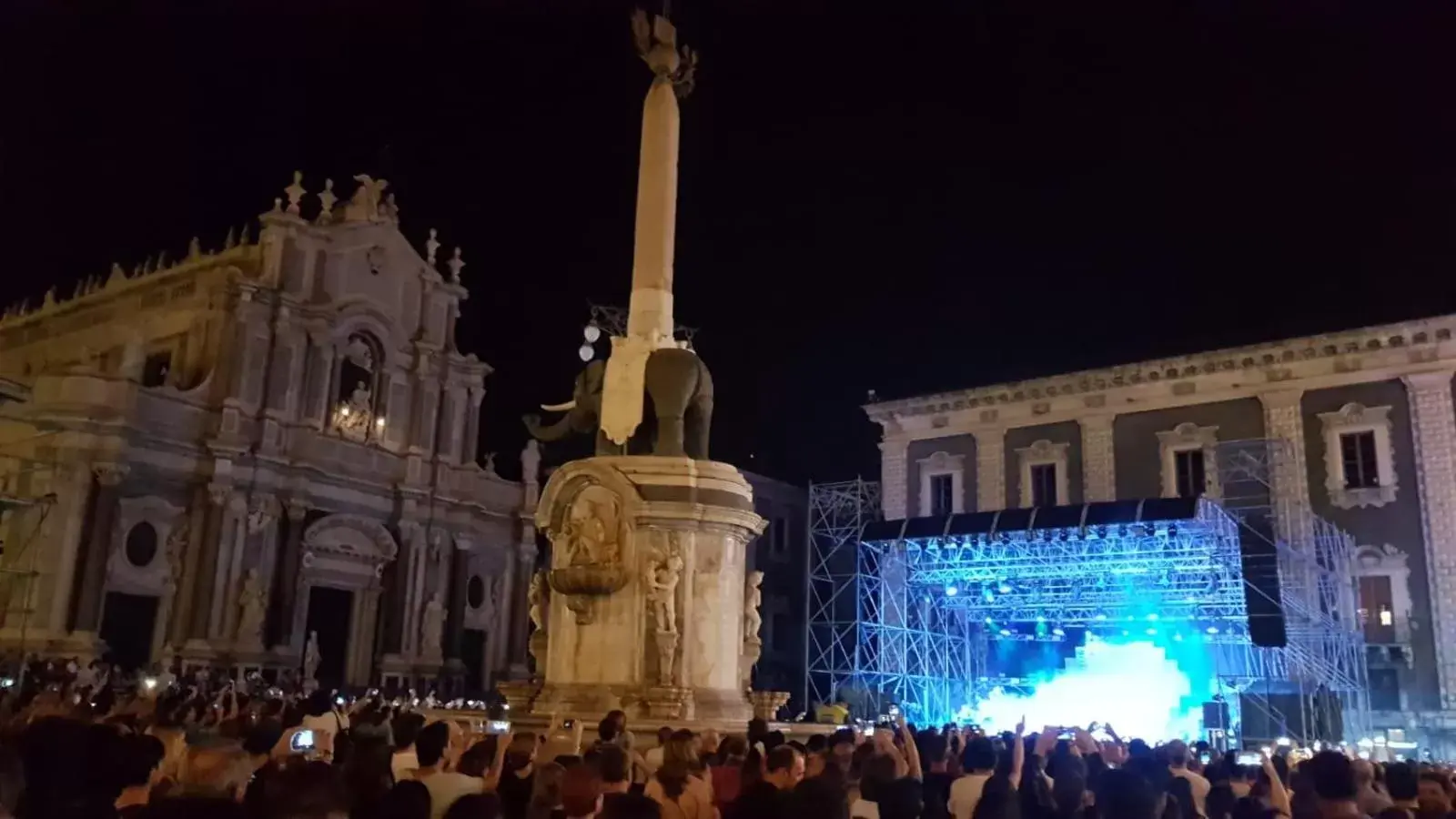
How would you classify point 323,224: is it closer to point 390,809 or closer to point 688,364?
point 688,364

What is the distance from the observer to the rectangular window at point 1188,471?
32.7 m

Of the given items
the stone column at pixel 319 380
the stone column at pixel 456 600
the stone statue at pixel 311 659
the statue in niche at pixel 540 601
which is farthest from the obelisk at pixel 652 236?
the stone column at pixel 456 600

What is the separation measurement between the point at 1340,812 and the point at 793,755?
9.08ft

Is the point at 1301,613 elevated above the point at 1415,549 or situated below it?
below

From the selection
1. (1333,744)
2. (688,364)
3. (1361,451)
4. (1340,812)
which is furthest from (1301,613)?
(1340,812)

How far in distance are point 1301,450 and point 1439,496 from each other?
11.3 ft

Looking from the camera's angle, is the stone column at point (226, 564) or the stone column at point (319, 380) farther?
the stone column at point (319, 380)

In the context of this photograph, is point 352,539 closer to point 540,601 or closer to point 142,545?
point 142,545

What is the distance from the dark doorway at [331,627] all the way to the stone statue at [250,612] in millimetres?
2301

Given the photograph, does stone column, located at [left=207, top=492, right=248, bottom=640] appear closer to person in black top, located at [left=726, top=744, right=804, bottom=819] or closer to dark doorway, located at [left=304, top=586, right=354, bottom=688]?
dark doorway, located at [left=304, top=586, right=354, bottom=688]

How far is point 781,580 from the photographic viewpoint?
4416 centimetres

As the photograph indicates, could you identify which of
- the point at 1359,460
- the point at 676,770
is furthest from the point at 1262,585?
the point at 676,770

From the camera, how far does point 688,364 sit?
50.5 feet

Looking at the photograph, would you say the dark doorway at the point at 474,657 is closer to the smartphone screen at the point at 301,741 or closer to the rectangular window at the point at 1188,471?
the rectangular window at the point at 1188,471
